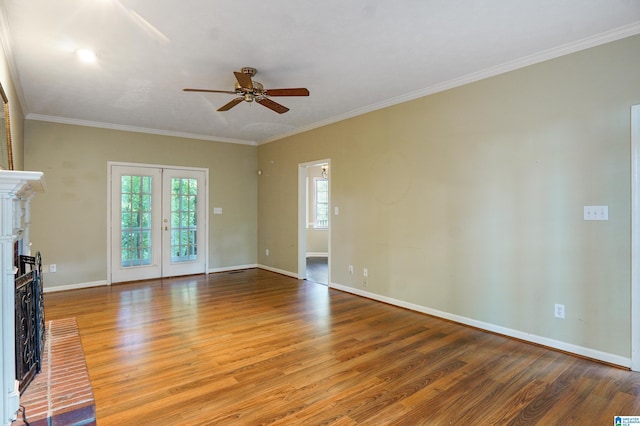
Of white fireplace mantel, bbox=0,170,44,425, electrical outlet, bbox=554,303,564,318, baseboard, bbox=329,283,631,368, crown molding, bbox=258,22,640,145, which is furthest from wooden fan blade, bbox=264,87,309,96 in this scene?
electrical outlet, bbox=554,303,564,318

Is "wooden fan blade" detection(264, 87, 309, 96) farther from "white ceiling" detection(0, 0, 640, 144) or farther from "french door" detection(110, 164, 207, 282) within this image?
"french door" detection(110, 164, 207, 282)

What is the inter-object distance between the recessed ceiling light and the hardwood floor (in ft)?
8.73

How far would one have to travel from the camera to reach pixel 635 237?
8.77 feet

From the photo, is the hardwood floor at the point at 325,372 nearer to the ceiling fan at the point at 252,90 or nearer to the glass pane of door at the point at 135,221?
the glass pane of door at the point at 135,221

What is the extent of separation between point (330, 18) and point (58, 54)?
8.25 feet

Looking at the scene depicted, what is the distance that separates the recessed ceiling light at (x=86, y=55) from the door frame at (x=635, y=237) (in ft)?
15.1

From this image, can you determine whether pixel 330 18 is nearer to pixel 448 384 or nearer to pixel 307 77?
pixel 307 77

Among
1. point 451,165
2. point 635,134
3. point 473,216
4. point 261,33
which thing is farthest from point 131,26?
point 635,134

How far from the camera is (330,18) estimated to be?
2.54 m

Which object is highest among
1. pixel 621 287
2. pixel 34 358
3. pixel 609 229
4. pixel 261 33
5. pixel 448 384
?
pixel 261 33

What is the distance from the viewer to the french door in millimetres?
5789

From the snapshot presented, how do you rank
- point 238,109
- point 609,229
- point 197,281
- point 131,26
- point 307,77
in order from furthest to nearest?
point 197,281
point 238,109
point 307,77
point 609,229
point 131,26

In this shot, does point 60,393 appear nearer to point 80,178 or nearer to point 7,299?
point 7,299

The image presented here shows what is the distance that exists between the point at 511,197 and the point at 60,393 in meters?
3.87
